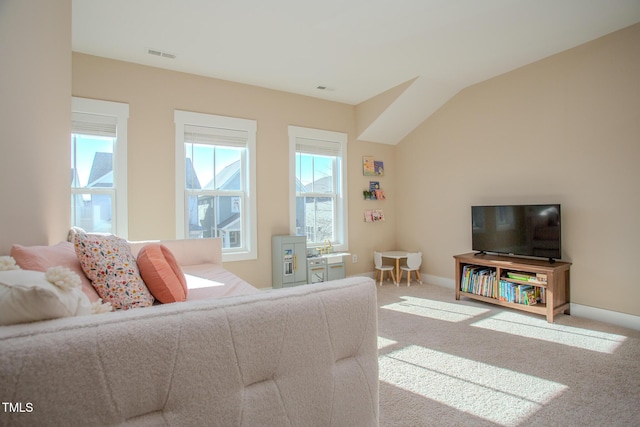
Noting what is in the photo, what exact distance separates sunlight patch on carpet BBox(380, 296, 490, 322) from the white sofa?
2587mm

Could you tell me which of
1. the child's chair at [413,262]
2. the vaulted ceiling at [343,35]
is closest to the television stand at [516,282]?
the child's chair at [413,262]

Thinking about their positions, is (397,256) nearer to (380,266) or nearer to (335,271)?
(380,266)

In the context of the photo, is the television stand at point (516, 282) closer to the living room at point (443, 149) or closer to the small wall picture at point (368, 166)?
the living room at point (443, 149)

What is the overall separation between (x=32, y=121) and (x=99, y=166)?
2.04 metres

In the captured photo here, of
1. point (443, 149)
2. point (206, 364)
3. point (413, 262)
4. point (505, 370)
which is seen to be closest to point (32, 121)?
point (206, 364)

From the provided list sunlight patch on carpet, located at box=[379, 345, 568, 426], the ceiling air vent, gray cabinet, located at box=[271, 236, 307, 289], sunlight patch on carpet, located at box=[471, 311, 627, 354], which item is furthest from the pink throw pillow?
sunlight patch on carpet, located at box=[471, 311, 627, 354]

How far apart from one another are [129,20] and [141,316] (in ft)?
9.67

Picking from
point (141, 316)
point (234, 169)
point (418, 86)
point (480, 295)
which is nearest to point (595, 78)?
point (418, 86)

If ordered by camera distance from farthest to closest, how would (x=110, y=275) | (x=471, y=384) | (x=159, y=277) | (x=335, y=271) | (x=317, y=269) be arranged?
(x=335, y=271) < (x=317, y=269) < (x=471, y=384) < (x=159, y=277) < (x=110, y=275)

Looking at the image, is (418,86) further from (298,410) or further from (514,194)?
(298,410)

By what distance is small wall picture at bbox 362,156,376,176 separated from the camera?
502 centimetres

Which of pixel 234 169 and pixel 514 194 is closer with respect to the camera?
pixel 514 194

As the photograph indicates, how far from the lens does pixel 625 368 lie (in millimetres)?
2199

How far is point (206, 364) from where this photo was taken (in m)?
0.74
